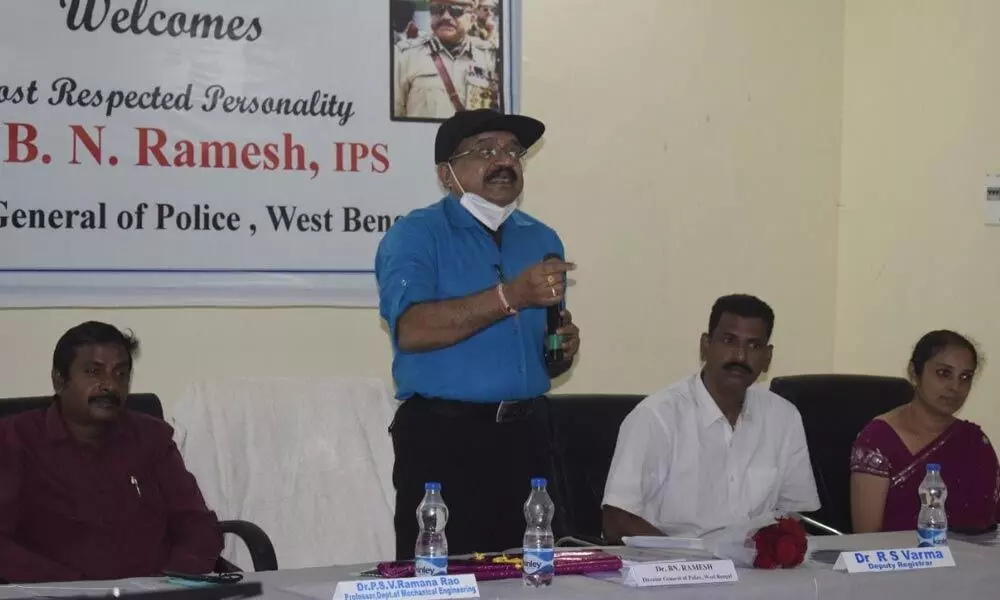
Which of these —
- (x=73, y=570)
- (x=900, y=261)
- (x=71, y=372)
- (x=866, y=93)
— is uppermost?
(x=866, y=93)

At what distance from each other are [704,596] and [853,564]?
323mm

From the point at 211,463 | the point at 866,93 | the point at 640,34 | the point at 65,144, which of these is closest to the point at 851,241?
the point at 866,93

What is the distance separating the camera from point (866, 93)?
4410 mm

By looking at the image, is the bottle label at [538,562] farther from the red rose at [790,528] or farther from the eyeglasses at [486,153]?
the eyeglasses at [486,153]

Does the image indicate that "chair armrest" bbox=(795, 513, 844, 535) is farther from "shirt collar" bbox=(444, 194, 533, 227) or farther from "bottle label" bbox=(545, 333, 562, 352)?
"shirt collar" bbox=(444, 194, 533, 227)

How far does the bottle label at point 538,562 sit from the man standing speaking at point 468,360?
0.67 meters

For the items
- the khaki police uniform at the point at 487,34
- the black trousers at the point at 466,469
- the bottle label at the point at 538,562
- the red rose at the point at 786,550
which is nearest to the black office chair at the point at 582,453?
the black trousers at the point at 466,469

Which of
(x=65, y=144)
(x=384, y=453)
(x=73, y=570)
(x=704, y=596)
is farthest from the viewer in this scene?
(x=384, y=453)

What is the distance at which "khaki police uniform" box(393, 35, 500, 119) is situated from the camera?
12.6ft

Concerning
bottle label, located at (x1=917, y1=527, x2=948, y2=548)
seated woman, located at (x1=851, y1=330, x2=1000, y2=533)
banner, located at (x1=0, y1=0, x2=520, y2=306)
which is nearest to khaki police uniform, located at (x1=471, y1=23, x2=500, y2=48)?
banner, located at (x1=0, y1=0, x2=520, y2=306)

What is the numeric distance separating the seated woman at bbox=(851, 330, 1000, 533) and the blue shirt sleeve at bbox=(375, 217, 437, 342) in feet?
4.21

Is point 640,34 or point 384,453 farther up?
point 640,34

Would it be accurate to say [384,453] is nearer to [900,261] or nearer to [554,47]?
[554,47]

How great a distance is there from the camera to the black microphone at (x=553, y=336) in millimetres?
2680
